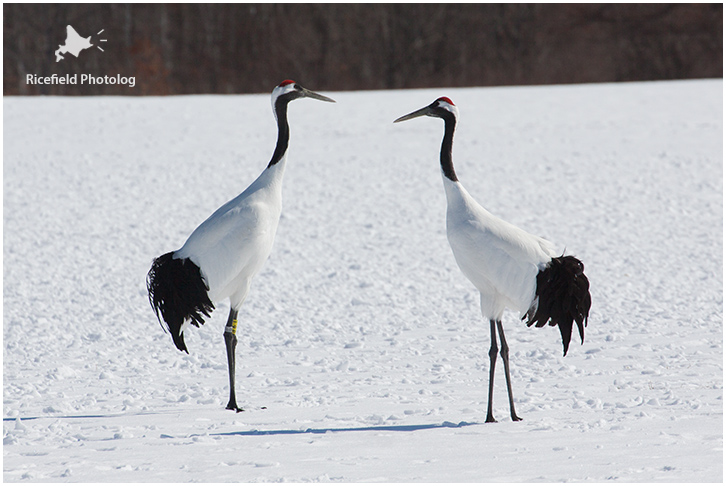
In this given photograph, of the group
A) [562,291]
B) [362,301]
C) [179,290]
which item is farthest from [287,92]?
[362,301]

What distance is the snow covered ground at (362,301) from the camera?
155 inches

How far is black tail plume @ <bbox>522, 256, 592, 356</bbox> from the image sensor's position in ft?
14.6

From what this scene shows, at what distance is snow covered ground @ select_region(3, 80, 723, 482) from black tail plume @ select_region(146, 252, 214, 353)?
1.56 feet

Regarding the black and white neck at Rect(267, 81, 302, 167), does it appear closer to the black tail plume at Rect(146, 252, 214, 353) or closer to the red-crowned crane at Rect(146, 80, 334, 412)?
the red-crowned crane at Rect(146, 80, 334, 412)

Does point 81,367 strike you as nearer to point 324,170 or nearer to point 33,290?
point 33,290

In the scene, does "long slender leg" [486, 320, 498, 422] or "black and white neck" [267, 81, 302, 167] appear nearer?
"long slender leg" [486, 320, 498, 422]

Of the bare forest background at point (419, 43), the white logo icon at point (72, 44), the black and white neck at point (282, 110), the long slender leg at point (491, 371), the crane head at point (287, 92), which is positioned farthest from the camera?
the bare forest background at point (419, 43)

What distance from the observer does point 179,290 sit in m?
4.88

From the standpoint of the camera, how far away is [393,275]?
8148 millimetres

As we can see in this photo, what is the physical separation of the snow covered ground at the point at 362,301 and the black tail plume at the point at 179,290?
476 mm

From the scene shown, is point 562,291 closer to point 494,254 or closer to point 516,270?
point 516,270

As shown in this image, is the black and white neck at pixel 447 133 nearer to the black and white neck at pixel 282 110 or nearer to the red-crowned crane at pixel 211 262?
the black and white neck at pixel 282 110

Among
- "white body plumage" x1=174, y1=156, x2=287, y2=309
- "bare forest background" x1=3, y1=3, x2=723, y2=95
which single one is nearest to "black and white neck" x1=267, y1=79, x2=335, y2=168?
"white body plumage" x1=174, y1=156, x2=287, y2=309

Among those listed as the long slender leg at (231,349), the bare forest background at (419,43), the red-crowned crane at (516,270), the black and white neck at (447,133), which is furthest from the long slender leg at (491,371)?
the bare forest background at (419,43)
